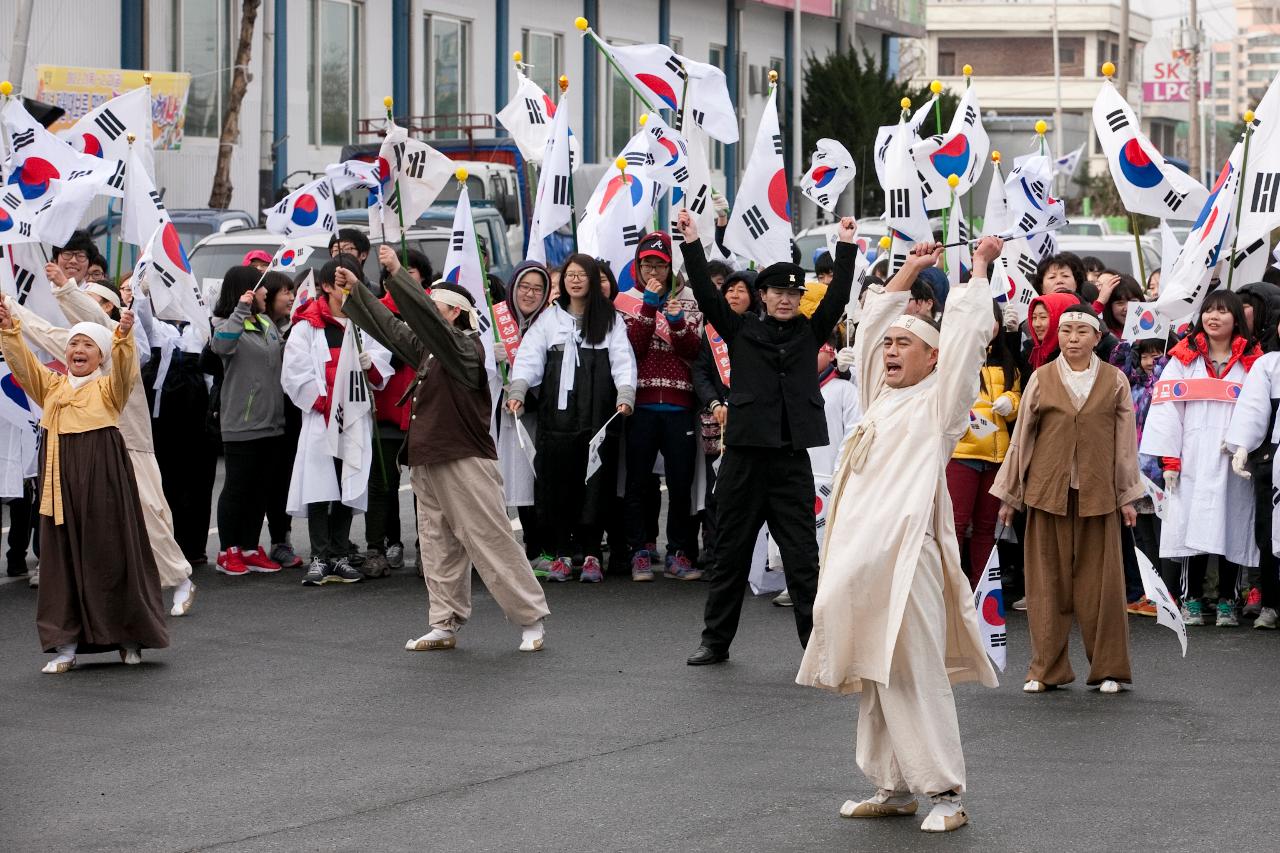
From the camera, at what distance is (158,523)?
10.4 metres

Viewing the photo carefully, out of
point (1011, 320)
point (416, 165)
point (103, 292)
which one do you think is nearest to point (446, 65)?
point (416, 165)

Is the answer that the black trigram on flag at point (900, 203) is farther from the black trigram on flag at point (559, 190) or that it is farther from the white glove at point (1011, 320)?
the black trigram on flag at point (559, 190)

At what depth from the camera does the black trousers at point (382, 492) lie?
38.1 ft

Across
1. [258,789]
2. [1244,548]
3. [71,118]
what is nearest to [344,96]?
[71,118]

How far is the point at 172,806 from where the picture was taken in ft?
21.3

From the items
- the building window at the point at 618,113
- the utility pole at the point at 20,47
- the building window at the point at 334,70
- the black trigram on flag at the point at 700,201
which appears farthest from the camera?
the building window at the point at 618,113

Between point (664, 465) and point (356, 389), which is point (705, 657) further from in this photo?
point (356, 389)

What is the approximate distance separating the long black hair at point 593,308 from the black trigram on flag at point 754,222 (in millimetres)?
1165

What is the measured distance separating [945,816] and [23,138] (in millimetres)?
7234

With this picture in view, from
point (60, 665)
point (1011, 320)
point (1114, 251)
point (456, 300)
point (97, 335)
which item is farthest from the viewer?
point (1114, 251)

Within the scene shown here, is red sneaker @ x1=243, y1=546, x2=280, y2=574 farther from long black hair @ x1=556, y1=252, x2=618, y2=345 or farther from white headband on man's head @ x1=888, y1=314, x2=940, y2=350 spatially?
white headband on man's head @ x1=888, y1=314, x2=940, y2=350

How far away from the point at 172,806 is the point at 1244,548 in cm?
590

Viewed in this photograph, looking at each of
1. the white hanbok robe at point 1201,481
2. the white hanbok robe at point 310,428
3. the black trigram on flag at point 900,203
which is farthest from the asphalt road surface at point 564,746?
the black trigram on flag at point 900,203

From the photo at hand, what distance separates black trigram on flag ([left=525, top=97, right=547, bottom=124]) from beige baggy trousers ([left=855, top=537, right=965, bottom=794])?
814 centimetres
